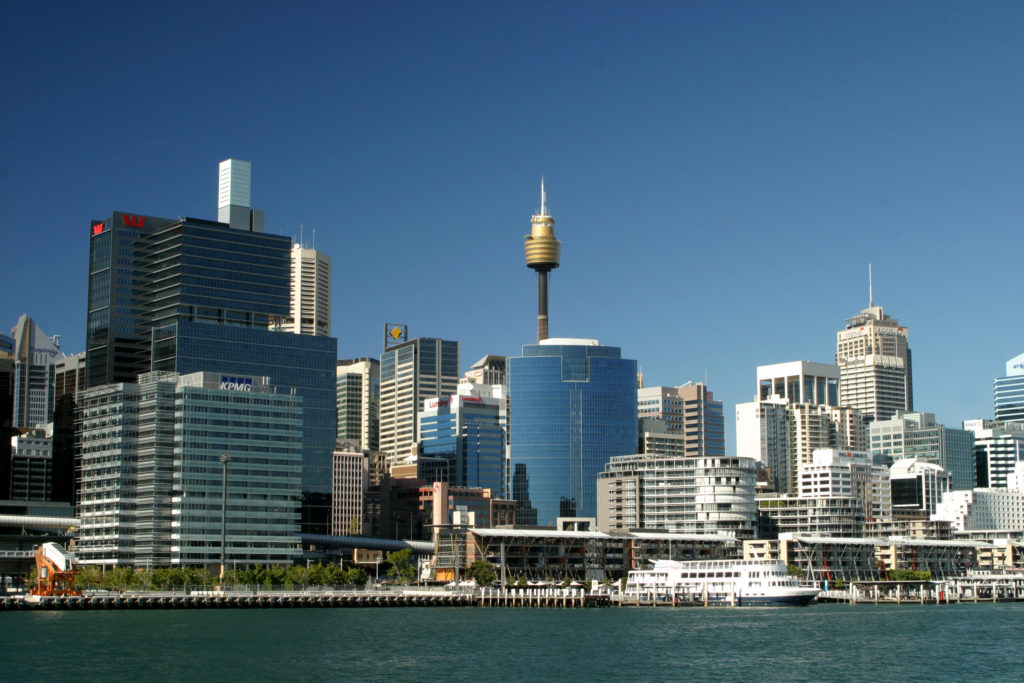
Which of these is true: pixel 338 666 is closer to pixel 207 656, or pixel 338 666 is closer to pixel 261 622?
pixel 207 656

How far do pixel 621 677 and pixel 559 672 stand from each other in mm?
5891

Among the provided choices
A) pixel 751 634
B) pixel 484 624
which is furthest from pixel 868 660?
pixel 484 624

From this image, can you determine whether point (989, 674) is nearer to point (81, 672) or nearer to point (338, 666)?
point (338, 666)

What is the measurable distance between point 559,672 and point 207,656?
34969 mm

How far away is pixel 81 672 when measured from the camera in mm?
123062

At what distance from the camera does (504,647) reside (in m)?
146

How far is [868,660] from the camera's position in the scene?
13650cm

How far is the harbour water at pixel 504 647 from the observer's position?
12488 cm

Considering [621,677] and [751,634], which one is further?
[751,634]

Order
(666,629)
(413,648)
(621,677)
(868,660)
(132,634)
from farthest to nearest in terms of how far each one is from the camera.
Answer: (666,629) → (132,634) → (413,648) → (868,660) → (621,677)

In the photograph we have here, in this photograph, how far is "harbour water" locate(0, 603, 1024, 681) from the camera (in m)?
125

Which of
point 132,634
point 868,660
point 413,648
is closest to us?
point 868,660

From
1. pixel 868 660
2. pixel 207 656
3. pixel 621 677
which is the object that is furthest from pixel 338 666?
pixel 868 660

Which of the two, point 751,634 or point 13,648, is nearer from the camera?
point 13,648
